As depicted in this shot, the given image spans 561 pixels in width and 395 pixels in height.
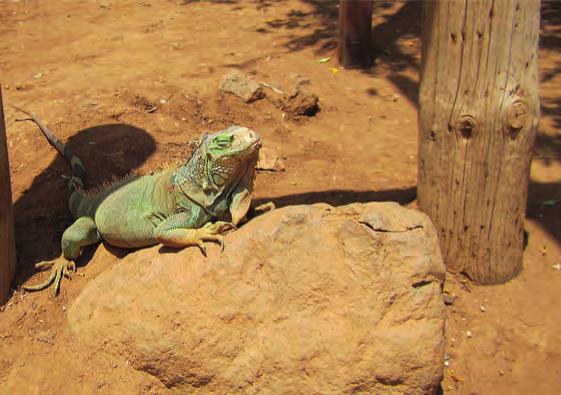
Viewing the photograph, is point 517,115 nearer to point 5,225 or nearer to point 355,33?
point 5,225

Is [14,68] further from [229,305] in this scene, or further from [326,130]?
[229,305]

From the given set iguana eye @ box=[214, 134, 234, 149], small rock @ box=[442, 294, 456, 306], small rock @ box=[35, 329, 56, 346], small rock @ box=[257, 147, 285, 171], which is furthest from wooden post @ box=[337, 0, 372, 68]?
small rock @ box=[35, 329, 56, 346]

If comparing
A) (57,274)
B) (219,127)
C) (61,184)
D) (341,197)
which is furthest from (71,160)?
(341,197)

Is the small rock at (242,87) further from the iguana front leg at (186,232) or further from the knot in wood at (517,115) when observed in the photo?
the knot in wood at (517,115)

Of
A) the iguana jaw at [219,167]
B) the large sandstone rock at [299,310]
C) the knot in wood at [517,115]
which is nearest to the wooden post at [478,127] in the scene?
the knot in wood at [517,115]

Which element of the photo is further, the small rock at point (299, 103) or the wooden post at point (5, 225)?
the small rock at point (299, 103)

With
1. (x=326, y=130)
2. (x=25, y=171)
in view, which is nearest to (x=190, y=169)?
(x=25, y=171)

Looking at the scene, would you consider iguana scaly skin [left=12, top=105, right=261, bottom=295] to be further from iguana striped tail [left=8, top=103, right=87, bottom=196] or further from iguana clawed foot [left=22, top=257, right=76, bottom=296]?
iguana striped tail [left=8, top=103, right=87, bottom=196]
